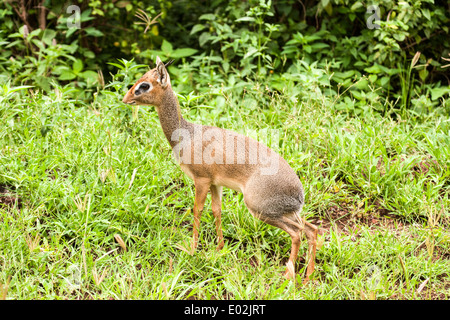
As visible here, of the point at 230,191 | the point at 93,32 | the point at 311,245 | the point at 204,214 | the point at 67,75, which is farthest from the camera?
the point at 93,32

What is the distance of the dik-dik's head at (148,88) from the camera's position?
3.73 m

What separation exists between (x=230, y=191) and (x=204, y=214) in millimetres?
387

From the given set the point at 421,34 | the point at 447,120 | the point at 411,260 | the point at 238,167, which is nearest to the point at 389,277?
the point at 411,260

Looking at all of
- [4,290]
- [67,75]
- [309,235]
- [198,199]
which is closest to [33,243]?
[4,290]

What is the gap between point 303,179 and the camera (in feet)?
15.7

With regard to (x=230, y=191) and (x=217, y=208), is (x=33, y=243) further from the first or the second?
(x=230, y=191)

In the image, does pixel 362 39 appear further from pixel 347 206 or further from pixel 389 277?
pixel 389 277

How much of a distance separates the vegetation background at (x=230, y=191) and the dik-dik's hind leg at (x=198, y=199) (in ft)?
0.42

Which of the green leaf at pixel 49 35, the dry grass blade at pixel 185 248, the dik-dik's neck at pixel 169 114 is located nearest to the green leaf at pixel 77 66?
the green leaf at pixel 49 35

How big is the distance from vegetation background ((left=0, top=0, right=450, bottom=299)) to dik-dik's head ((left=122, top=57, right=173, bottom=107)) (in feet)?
1.94

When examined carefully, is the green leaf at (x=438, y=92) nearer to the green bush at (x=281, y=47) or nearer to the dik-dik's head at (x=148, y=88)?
the green bush at (x=281, y=47)

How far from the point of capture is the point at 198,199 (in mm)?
3891

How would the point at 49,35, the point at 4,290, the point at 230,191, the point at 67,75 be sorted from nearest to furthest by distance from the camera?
the point at 4,290, the point at 230,191, the point at 67,75, the point at 49,35

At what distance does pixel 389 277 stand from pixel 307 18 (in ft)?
14.6
